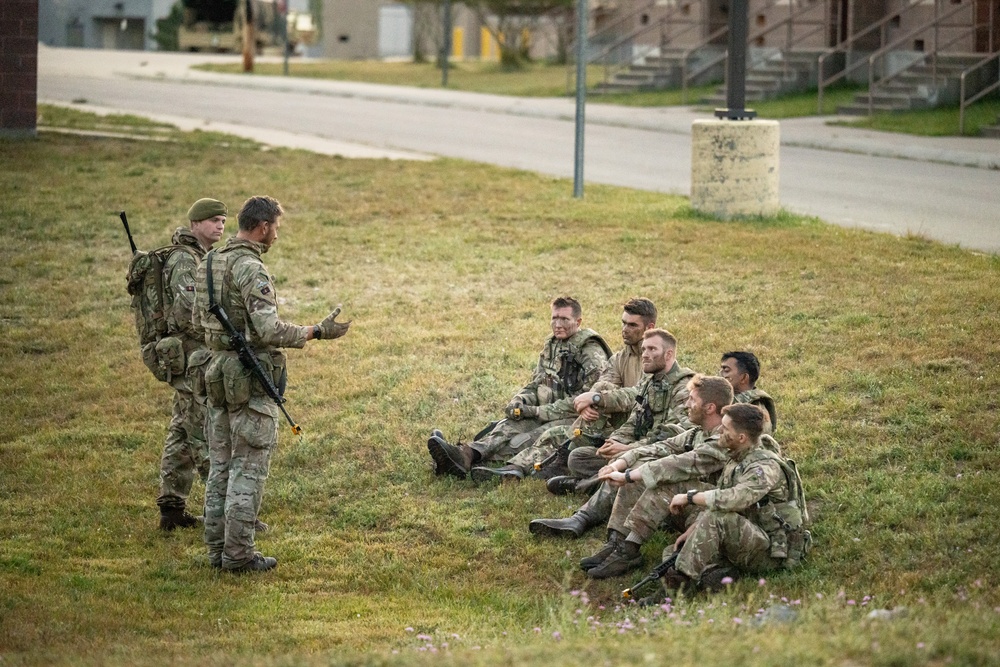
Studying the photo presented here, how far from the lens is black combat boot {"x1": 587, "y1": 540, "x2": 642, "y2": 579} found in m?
8.01

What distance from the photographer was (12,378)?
12445mm

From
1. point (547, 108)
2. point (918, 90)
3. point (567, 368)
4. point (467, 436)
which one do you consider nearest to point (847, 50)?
point (918, 90)

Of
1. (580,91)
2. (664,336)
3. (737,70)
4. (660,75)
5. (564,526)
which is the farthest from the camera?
(660,75)

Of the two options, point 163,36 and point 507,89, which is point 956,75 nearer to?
point 507,89

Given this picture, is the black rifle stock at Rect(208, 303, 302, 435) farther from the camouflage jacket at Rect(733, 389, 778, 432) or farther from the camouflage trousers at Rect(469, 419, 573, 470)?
the camouflage jacket at Rect(733, 389, 778, 432)

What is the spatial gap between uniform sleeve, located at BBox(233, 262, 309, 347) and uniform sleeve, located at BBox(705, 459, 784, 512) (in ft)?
7.93

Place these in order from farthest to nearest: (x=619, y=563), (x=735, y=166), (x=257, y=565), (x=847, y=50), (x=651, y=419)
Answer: (x=847, y=50) → (x=735, y=166) → (x=651, y=419) → (x=257, y=565) → (x=619, y=563)

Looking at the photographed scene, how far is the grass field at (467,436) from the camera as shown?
22.8 ft

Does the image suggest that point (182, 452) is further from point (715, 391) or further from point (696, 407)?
point (715, 391)

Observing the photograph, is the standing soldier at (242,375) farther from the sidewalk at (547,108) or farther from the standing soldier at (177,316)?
the sidewalk at (547,108)

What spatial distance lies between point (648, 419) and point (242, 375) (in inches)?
99.3

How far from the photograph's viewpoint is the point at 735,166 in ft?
50.9

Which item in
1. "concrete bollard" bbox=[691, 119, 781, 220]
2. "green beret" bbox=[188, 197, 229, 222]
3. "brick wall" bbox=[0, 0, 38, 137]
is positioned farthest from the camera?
"brick wall" bbox=[0, 0, 38, 137]

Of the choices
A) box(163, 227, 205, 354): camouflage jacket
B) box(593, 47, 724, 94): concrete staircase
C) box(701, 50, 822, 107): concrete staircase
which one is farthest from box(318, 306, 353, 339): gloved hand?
box(593, 47, 724, 94): concrete staircase
